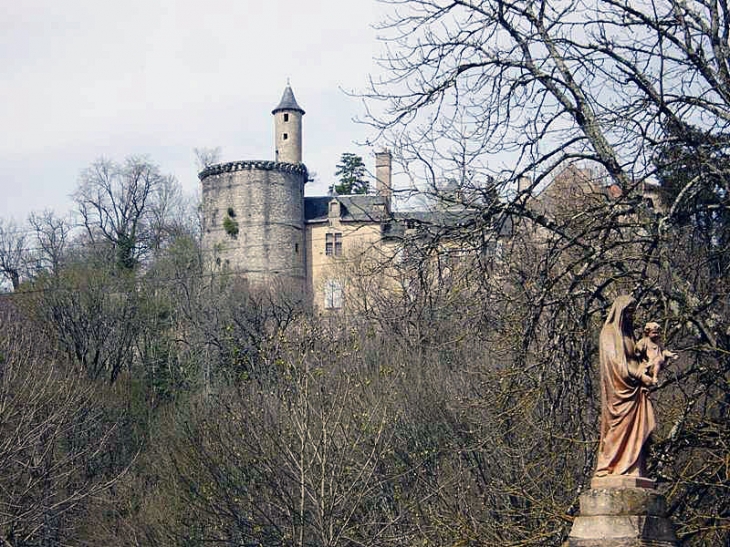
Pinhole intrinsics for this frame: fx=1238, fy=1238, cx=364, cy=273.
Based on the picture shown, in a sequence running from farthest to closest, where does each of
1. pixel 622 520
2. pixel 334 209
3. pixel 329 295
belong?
pixel 334 209
pixel 329 295
pixel 622 520

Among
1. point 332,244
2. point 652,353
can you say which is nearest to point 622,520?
point 652,353

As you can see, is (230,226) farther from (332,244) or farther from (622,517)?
(622,517)

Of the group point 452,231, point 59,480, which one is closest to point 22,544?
point 59,480

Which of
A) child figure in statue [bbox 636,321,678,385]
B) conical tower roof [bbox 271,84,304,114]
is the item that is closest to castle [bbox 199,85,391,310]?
conical tower roof [bbox 271,84,304,114]

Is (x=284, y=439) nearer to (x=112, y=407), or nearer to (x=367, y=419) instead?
(x=367, y=419)

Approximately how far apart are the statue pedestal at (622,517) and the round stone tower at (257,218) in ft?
220

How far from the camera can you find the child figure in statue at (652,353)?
1055cm

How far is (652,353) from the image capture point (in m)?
10.7

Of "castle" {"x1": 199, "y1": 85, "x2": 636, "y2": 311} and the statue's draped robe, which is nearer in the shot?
the statue's draped robe

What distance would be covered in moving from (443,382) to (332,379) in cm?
294

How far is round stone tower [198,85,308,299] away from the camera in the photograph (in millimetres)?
79250

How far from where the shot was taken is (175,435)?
34000mm

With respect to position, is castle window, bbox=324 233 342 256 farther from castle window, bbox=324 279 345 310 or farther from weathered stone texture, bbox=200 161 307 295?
castle window, bbox=324 279 345 310

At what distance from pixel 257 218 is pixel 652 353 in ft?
231
